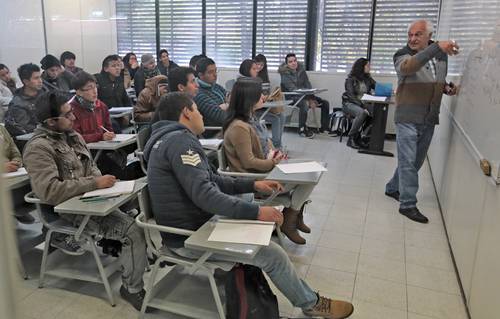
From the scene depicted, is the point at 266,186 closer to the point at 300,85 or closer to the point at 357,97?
the point at 357,97

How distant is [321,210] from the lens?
359 centimetres

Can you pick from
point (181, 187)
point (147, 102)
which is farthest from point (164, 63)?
point (181, 187)

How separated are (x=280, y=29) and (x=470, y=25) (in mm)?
4370

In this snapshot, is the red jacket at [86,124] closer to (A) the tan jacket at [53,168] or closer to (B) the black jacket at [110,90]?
(A) the tan jacket at [53,168]

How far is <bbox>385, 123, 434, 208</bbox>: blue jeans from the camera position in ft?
11.2

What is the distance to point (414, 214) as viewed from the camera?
11.2 feet

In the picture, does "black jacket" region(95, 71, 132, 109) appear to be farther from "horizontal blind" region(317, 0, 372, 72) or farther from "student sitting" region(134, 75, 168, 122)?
"horizontal blind" region(317, 0, 372, 72)

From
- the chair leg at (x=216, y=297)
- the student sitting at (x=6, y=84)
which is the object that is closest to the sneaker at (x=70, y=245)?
the chair leg at (x=216, y=297)

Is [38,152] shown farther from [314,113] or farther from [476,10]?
[314,113]

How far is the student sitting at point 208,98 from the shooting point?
3.92 meters

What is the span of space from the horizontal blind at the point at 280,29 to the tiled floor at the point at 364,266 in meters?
3.68

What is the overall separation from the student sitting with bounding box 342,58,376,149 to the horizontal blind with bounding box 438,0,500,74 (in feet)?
5.50

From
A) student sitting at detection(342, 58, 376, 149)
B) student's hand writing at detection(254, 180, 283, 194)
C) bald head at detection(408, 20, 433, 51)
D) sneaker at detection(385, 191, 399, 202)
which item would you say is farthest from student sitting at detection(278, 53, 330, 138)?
student's hand writing at detection(254, 180, 283, 194)

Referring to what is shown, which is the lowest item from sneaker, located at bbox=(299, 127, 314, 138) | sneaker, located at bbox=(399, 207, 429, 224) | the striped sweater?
sneaker, located at bbox=(399, 207, 429, 224)
